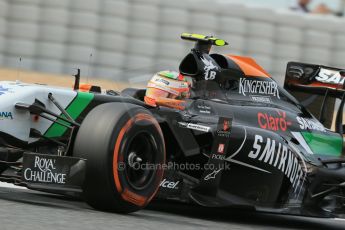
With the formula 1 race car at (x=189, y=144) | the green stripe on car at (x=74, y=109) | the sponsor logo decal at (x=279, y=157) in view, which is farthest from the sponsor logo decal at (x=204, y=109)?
the green stripe on car at (x=74, y=109)

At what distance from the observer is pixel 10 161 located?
19.2 feet

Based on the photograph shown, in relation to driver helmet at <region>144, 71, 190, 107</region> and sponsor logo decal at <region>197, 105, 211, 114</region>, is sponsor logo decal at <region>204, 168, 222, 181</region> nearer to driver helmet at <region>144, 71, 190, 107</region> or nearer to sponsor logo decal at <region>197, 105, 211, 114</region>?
sponsor logo decal at <region>197, 105, 211, 114</region>

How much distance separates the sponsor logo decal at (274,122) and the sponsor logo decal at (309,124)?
0.56ft

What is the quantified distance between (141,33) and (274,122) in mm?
5085

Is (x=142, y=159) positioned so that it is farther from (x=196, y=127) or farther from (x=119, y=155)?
(x=196, y=127)

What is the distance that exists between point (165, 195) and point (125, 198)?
0.75m

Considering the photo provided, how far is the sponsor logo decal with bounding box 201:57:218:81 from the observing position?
6852 mm

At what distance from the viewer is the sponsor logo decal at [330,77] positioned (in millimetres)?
7973

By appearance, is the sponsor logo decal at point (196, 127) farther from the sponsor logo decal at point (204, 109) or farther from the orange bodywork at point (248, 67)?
the orange bodywork at point (248, 67)

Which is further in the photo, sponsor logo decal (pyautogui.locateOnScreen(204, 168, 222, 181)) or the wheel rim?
sponsor logo decal (pyautogui.locateOnScreen(204, 168, 222, 181))

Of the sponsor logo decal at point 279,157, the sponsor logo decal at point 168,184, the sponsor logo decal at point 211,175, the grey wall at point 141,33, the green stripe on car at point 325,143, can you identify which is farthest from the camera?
the grey wall at point 141,33

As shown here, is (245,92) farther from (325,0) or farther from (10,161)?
(325,0)

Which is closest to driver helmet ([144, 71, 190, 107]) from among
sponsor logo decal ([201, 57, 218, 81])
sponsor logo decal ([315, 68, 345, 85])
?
sponsor logo decal ([201, 57, 218, 81])

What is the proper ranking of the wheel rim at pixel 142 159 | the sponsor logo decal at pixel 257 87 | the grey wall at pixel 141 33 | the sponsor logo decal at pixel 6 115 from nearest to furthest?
the wheel rim at pixel 142 159
the sponsor logo decal at pixel 6 115
the sponsor logo decal at pixel 257 87
the grey wall at pixel 141 33
